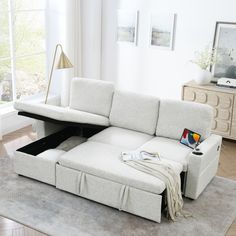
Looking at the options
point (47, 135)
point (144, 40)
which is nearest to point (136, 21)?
point (144, 40)

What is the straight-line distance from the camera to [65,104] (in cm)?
696

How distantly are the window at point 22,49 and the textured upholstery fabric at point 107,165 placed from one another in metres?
A: 2.22

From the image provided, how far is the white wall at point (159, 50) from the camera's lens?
6.16m

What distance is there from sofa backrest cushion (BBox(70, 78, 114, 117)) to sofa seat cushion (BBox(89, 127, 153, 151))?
32cm

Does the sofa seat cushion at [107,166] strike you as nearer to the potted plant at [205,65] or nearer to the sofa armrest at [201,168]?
the sofa armrest at [201,168]

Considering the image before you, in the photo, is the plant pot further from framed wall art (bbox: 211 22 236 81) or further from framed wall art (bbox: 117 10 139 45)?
framed wall art (bbox: 117 10 139 45)

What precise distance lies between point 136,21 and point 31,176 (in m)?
3.16

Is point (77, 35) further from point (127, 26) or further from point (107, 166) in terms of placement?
point (107, 166)

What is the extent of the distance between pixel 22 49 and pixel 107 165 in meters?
3.10

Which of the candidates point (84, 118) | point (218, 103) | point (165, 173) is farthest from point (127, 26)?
point (165, 173)

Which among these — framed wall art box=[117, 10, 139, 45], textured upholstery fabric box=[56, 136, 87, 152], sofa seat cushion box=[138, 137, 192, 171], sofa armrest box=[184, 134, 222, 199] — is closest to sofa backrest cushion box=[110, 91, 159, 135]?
sofa seat cushion box=[138, 137, 192, 171]

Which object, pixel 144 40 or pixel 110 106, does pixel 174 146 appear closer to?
pixel 110 106

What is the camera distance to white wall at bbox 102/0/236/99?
20.2 feet

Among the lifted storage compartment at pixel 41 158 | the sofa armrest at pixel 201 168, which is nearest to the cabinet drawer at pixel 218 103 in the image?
the sofa armrest at pixel 201 168
